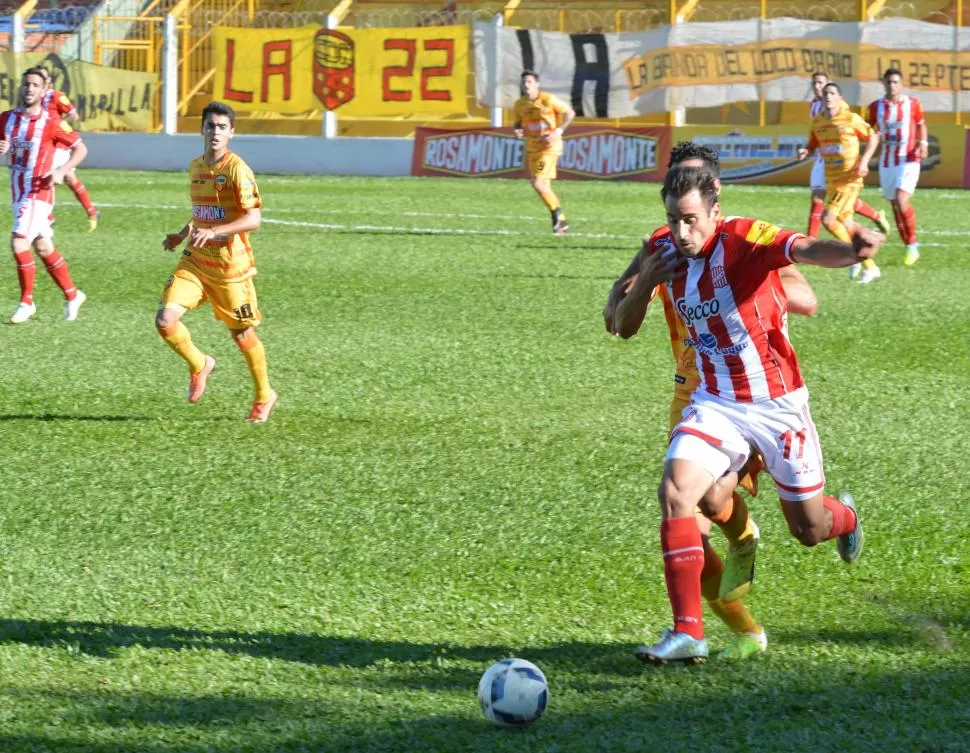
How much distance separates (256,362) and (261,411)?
11.9 inches

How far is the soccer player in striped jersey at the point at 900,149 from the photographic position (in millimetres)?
16828

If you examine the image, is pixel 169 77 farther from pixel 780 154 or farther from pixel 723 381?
pixel 723 381

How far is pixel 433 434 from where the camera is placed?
336 inches

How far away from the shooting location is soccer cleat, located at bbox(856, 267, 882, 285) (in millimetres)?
15211

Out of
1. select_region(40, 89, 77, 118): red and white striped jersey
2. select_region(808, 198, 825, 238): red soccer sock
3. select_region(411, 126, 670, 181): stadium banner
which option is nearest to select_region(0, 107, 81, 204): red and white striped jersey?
select_region(40, 89, 77, 118): red and white striped jersey

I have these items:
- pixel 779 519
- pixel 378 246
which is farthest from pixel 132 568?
pixel 378 246

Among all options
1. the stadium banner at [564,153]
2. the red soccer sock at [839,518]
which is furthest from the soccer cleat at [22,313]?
the stadium banner at [564,153]

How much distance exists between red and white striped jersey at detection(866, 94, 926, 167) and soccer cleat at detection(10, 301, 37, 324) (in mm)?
9916

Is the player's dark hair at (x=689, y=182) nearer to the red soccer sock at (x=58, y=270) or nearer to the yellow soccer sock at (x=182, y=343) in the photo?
the yellow soccer sock at (x=182, y=343)

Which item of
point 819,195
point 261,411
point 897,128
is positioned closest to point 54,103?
point 261,411

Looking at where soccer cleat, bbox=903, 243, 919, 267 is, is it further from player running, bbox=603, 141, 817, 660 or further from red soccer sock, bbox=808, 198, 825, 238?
player running, bbox=603, 141, 817, 660

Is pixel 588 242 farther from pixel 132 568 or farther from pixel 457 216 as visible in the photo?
pixel 132 568

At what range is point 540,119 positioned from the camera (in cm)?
2033

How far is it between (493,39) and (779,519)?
948 inches
